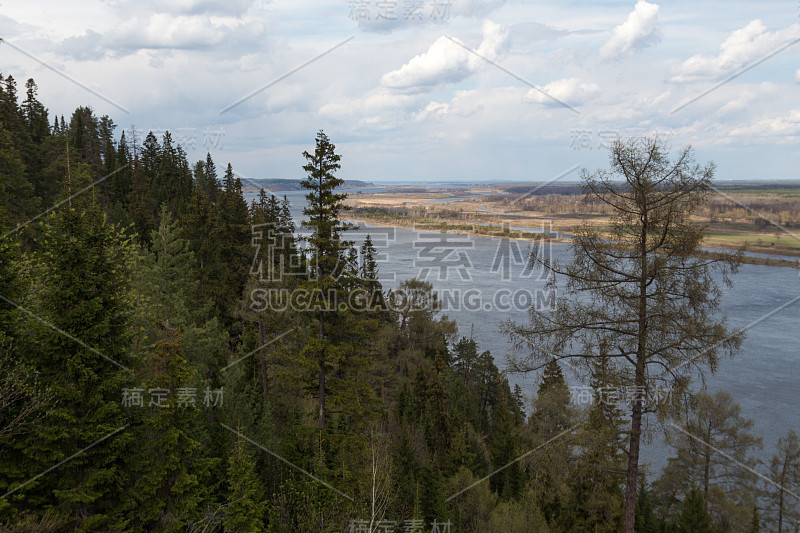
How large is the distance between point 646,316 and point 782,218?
40781mm

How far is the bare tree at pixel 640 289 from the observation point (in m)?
9.02

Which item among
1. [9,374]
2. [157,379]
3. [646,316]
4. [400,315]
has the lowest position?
[400,315]

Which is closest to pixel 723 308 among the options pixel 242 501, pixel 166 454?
pixel 242 501

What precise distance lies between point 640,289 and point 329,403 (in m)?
9.05

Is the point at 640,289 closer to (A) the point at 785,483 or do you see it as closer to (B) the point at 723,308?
(A) the point at 785,483

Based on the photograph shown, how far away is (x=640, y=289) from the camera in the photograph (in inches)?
380

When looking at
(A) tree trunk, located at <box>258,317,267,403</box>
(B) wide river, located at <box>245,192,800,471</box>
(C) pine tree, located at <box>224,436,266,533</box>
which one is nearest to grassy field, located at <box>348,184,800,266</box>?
(B) wide river, located at <box>245,192,800,471</box>

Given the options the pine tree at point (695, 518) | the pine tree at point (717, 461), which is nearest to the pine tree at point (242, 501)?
the pine tree at point (695, 518)

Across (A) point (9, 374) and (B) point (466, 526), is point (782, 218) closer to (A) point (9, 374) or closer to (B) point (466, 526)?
(B) point (466, 526)

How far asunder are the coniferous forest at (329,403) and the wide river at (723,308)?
1.88 meters

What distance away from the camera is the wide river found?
31453 mm

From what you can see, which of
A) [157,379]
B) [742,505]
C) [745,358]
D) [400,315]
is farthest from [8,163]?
[745,358]

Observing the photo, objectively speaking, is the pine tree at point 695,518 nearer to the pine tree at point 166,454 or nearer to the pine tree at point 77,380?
the pine tree at point 166,454

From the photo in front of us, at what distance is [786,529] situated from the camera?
24.2 meters
